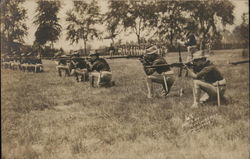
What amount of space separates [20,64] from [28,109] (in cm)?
39

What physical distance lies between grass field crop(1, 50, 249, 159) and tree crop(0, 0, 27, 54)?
10.1 inches

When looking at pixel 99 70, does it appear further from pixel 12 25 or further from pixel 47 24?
pixel 12 25

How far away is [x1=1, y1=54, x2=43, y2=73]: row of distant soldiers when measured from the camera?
330cm

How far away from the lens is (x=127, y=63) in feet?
12.3

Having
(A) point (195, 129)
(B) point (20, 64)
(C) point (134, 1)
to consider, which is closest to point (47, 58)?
(B) point (20, 64)

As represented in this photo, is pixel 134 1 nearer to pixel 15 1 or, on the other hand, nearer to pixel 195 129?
pixel 15 1

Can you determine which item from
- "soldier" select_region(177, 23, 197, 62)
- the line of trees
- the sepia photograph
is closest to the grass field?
the sepia photograph

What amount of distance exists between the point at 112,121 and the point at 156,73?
2.22 feet

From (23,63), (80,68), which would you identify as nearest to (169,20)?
(80,68)

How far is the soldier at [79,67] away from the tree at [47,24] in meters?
0.26

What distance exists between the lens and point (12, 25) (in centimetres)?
343

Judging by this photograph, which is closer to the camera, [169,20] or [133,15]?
[133,15]

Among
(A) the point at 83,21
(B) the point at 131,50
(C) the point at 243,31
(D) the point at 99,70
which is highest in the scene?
(A) the point at 83,21

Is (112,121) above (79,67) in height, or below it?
below
